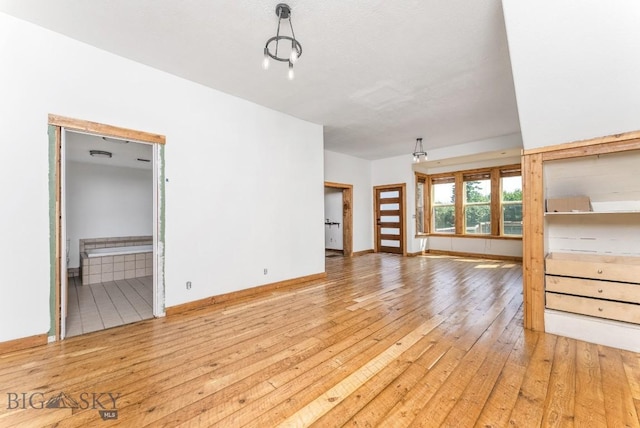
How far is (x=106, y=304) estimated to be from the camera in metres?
3.66

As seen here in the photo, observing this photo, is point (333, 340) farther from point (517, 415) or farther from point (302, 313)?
point (517, 415)

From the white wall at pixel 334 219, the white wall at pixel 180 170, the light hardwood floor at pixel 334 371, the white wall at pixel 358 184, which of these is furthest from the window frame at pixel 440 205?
the light hardwood floor at pixel 334 371

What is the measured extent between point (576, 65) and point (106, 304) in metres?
5.68

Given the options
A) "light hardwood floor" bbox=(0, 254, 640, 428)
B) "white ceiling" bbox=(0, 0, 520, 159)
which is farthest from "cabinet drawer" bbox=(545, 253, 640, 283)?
"white ceiling" bbox=(0, 0, 520, 159)

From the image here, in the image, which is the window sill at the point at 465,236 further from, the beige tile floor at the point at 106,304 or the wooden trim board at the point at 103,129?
the wooden trim board at the point at 103,129

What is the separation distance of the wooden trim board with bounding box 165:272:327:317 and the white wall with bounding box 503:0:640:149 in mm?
3784

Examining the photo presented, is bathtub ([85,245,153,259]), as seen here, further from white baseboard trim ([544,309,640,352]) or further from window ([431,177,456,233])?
window ([431,177,456,233])

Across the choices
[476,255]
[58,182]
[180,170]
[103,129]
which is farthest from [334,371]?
[476,255]

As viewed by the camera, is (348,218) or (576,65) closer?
(576,65)

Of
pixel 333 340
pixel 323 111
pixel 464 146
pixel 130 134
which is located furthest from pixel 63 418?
pixel 464 146

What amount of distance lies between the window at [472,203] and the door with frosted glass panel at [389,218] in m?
0.52

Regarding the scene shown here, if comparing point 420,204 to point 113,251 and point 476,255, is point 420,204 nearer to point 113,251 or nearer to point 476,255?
point 476,255

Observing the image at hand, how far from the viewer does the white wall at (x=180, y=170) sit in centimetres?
245

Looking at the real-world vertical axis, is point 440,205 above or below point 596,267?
above
